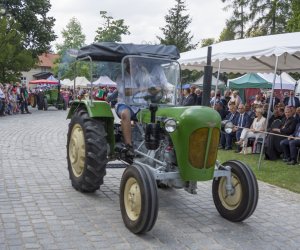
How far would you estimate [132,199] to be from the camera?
4.72 meters

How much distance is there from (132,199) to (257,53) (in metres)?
5.68

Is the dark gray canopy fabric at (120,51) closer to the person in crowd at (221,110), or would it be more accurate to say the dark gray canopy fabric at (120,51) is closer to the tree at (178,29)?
the person in crowd at (221,110)

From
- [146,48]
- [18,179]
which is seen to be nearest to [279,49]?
[146,48]

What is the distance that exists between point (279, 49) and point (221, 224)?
4.82m

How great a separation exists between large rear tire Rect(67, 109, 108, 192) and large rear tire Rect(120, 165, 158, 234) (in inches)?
39.1

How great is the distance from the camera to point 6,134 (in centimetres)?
1324

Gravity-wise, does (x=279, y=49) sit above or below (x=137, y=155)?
above

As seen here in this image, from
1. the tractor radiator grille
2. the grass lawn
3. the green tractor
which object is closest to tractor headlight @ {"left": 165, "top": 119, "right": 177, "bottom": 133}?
the green tractor

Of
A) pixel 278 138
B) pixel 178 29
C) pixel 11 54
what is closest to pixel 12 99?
pixel 11 54

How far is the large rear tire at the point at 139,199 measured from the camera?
4.41m

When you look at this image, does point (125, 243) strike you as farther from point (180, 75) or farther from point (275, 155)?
point (275, 155)

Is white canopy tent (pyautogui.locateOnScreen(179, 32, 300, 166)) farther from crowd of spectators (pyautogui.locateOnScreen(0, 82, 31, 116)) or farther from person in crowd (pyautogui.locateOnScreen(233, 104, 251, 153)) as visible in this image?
crowd of spectators (pyautogui.locateOnScreen(0, 82, 31, 116))

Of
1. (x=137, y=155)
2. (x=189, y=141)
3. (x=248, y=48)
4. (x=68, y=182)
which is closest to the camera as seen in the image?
(x=189, y=141)

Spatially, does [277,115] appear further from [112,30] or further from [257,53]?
[112,30]
